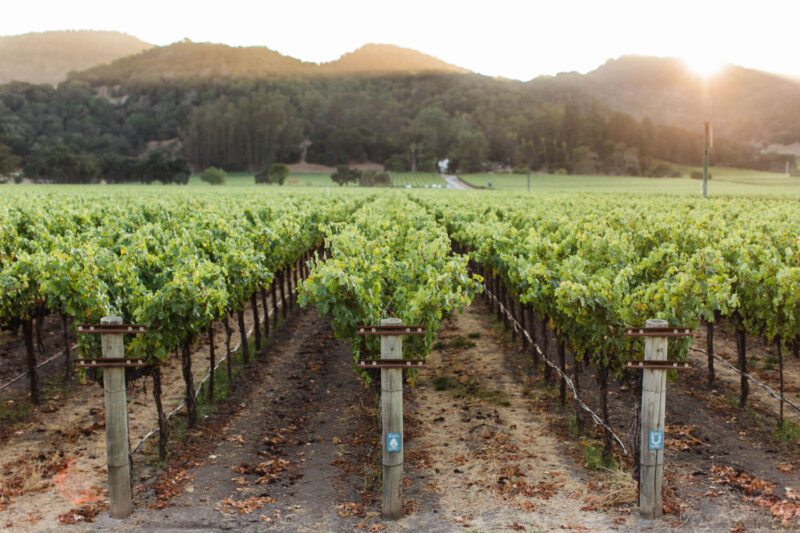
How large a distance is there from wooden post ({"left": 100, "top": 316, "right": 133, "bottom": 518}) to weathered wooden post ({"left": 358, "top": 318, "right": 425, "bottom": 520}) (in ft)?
8.93

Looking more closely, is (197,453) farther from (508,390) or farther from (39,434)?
(508,390)

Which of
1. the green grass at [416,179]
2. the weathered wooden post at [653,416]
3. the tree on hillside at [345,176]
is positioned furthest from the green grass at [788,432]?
the tree on hillside at [345,176]

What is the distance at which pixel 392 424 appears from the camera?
7656 mm

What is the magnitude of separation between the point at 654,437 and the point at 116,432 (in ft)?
19.4

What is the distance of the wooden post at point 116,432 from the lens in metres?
7.57

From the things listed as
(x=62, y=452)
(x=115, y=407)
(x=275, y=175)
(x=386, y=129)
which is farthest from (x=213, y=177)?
(x=115, y=407)

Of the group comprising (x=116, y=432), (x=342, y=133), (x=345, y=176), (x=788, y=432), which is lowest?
(x=788, y=432)

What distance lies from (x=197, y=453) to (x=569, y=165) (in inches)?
5255

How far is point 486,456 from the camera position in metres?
9.58

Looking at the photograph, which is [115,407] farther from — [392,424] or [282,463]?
[392,424]

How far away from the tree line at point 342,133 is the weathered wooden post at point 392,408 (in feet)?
345

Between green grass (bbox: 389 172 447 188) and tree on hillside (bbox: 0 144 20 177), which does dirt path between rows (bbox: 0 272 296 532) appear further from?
tree on hillside (bbox: 0 144 20 177)

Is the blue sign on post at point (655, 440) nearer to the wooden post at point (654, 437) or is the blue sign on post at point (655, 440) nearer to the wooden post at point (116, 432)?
the wooden post at point (654, 437)

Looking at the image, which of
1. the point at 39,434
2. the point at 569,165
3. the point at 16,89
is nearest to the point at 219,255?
the point at 39,434
